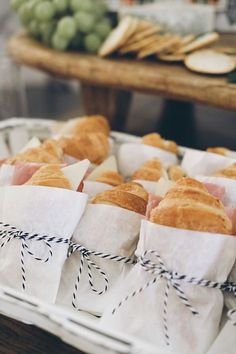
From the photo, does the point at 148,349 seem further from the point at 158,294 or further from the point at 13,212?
the point at 13,212

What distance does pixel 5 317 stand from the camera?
0.54 m

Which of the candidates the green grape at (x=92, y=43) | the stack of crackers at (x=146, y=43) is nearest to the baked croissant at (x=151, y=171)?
the stack of crackers at (x=146, y=43)

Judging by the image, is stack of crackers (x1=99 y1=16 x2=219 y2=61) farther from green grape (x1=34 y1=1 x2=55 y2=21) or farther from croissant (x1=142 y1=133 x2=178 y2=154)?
croissant (x1=142 y1=133 x2=178 y2=154)

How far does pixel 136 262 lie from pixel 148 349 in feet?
0.51

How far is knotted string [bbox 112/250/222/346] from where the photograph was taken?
1.55ft

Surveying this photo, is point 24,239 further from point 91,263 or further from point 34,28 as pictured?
point 34,28

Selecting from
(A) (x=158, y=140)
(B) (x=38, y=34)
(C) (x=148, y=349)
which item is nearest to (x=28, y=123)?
(A) (x=158, y=140)

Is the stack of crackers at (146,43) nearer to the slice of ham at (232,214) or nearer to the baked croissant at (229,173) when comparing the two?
the baked croissant at (229,173)

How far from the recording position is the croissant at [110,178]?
2.19 ft

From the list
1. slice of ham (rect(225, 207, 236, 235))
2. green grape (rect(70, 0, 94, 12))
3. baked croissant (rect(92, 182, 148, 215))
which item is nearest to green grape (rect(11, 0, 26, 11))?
green grape (rect(70, 0, 94, 12))

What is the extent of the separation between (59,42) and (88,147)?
1.85 ft

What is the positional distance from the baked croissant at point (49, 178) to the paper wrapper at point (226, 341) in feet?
0.82

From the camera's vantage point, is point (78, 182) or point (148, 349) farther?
point (78, 182)

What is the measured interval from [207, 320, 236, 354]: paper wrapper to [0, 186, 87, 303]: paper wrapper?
199mm
